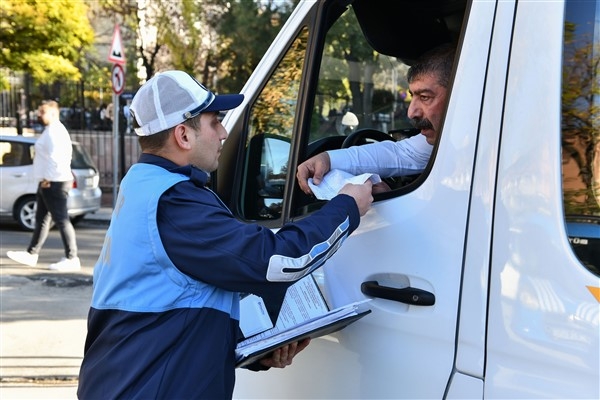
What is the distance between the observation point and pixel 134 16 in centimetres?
1547

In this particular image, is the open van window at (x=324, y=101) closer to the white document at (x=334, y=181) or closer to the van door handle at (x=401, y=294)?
the white document at (x=334, y=181)

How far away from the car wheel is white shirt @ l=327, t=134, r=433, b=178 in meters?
9.20

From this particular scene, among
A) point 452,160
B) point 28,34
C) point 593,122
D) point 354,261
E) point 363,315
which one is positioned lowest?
point 363,315

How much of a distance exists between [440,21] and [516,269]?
1.58 metres

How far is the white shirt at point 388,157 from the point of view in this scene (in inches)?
80.2

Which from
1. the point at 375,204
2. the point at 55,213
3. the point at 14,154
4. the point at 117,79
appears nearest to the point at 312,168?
the point at 375,204

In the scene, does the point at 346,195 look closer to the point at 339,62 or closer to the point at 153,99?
the point at 153,99

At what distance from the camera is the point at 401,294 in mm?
1686

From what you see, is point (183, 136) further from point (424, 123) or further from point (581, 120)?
point (581, 120)

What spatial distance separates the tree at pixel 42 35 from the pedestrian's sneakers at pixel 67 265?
6867 mm

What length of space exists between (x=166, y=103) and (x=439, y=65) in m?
0.88

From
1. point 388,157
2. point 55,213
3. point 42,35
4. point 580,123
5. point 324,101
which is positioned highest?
point 42,35

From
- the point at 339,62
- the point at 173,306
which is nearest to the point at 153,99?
the point at 173,306

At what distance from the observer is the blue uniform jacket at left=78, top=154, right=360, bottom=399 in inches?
63.0
